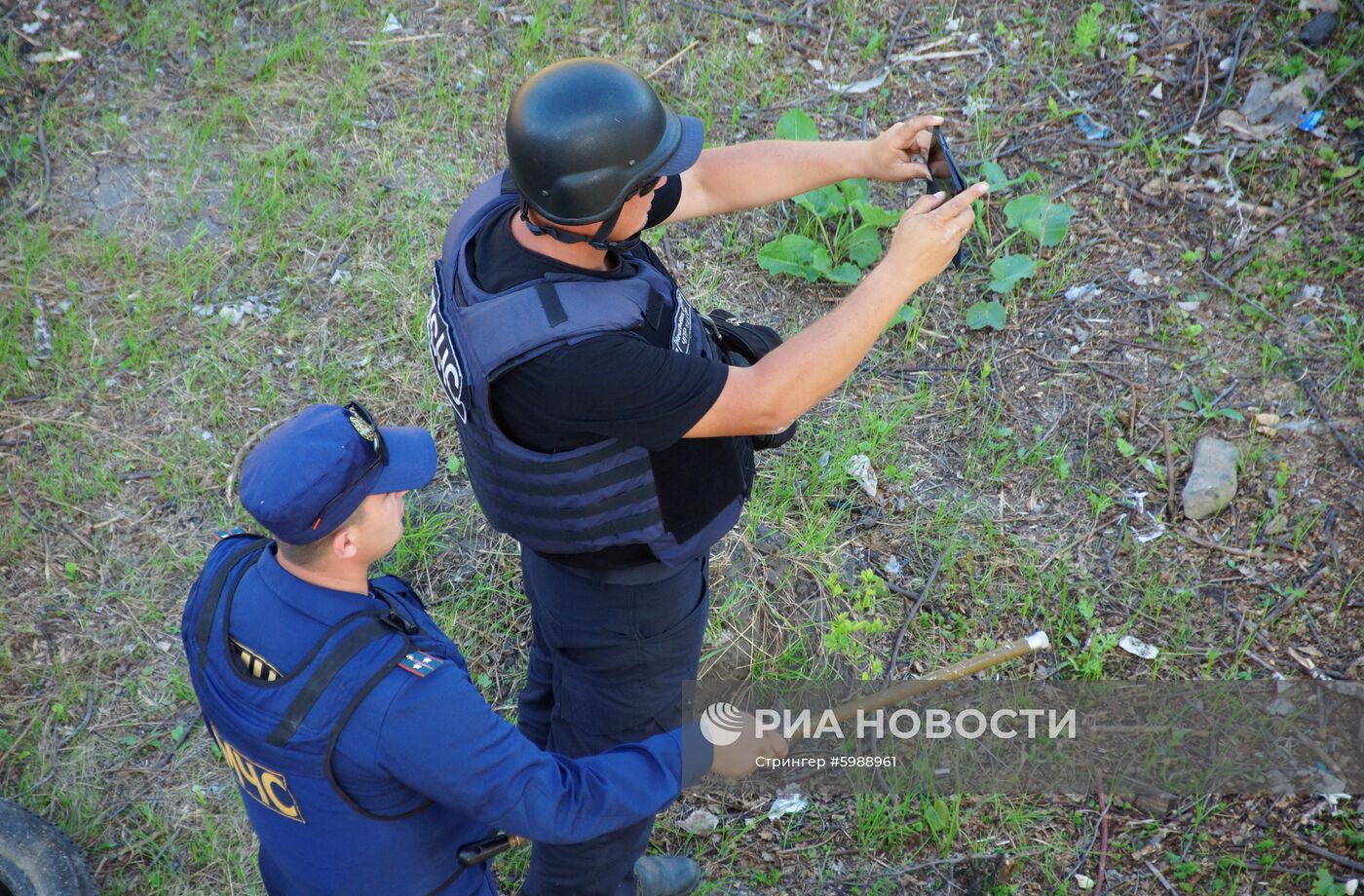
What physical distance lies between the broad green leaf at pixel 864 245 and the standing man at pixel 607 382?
1.51 m

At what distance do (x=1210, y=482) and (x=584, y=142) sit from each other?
2.70 metres

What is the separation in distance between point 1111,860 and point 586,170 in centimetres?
255

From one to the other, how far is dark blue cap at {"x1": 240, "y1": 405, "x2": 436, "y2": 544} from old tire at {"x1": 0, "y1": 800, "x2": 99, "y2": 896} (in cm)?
179

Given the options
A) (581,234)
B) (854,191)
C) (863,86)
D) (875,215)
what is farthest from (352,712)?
(863,86)

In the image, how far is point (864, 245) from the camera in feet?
14.1

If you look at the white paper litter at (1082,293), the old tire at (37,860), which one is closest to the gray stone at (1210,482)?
the white paper litter at (1082,293)

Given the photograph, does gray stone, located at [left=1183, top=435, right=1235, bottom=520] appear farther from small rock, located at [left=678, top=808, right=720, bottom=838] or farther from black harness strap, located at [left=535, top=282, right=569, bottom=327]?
black harness strap, located at [left=535, top=282, right=569, bottom=327]

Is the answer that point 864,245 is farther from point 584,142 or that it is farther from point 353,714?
point 353,714

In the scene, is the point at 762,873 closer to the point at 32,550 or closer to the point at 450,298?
the point at 450,298

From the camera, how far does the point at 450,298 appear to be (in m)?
2.30

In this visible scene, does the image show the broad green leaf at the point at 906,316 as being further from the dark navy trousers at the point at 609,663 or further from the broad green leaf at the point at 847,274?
A: the dark navy trousers at the point at 609,663

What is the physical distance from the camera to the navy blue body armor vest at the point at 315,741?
1.86m

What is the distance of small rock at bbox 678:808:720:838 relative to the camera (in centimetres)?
A: 329

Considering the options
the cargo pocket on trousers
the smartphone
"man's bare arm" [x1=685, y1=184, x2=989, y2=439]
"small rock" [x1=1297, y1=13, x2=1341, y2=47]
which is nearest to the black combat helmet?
"man's bare arm" [x1=685, y1=184, x2=989, y2=439]
